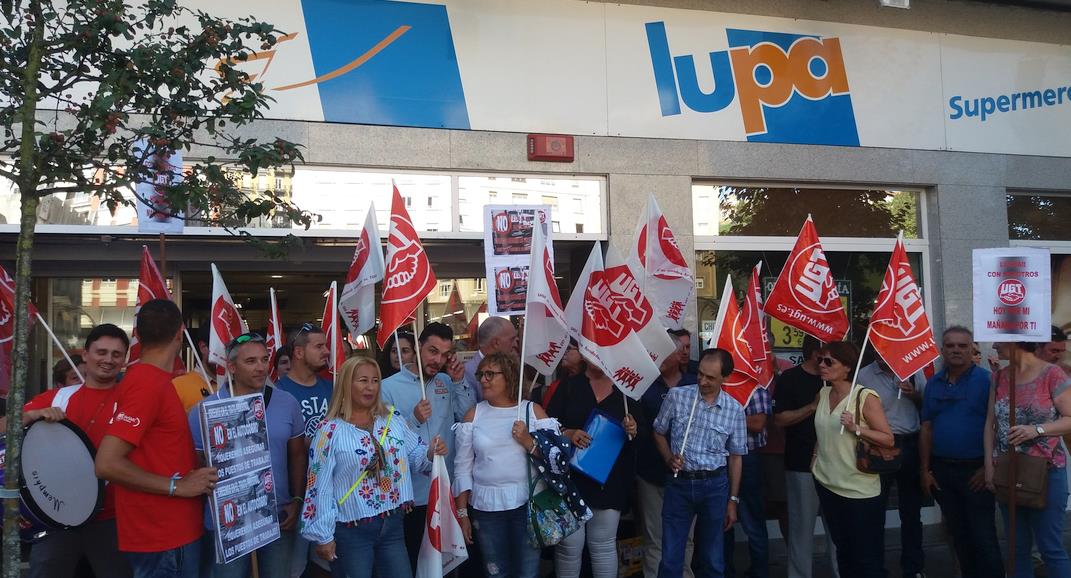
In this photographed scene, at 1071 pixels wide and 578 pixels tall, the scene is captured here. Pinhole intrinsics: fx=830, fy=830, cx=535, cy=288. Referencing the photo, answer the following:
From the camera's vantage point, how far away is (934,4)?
939cm

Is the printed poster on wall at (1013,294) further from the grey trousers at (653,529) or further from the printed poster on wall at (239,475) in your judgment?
the printed poster on wall at (239,475)

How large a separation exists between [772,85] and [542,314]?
14.7 feet

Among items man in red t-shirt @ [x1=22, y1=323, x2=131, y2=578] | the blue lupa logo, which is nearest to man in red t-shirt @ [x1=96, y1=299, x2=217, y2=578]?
man in red t-shirt @ [x1=22, y1=323, x2=131, y2=578]

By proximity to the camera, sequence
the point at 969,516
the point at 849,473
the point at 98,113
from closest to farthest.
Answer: the point at 98,113 < the point at 849,473 < the point at 969,516

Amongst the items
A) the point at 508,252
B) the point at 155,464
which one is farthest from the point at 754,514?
the point at 155,464

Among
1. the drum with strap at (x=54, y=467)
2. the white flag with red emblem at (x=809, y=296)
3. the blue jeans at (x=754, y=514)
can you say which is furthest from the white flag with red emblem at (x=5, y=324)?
the white flag with red emblem at (x=809, y=296)

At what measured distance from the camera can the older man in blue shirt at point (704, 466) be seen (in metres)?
5.68

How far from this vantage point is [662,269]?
6855 mm

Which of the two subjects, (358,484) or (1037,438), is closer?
(358,484)

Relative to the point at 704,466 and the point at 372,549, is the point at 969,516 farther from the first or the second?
the point at 372,549

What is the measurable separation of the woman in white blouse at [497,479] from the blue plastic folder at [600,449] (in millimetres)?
485

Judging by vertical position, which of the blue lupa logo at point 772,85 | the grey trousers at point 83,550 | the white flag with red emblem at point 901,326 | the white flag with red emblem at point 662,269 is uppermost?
the blue lupa logo at point 772,85

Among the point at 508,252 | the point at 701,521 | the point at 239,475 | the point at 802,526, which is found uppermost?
the point at 508,252

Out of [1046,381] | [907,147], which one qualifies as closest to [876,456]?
[1046,381]
